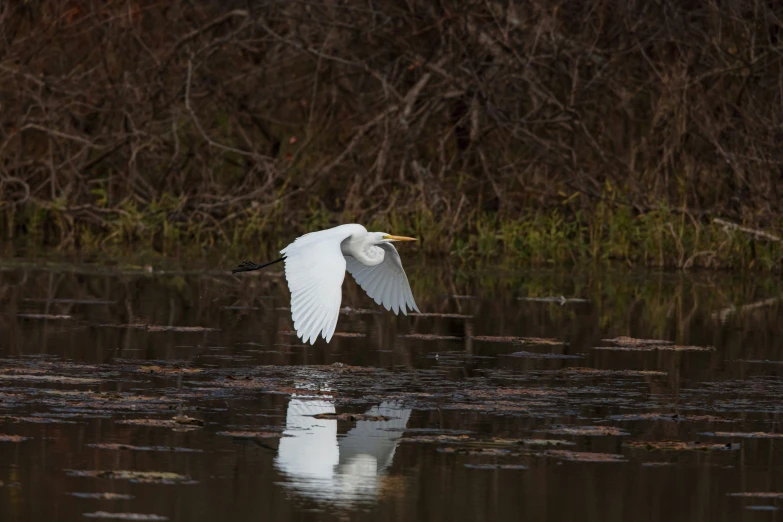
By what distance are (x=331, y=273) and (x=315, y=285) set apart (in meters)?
0.14

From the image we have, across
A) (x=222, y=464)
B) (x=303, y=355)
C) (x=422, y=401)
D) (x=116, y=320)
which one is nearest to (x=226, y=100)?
(x=116, y=320)

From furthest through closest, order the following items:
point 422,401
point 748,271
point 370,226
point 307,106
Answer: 1. point 307,106
2. point 370,226
3. point 748,271
4. point 422,401

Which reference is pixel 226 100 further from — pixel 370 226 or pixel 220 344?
pixel 220 344

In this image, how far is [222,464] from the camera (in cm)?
513

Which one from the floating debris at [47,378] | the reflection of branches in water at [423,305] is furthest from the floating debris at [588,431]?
the floating debris at [47,378]

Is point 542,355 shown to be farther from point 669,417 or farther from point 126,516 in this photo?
point 126,516

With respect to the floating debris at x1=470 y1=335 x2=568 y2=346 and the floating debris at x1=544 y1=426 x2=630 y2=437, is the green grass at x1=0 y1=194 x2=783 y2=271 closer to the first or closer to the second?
the floating debris at x1=470 y1=335 x2=568 y2=346

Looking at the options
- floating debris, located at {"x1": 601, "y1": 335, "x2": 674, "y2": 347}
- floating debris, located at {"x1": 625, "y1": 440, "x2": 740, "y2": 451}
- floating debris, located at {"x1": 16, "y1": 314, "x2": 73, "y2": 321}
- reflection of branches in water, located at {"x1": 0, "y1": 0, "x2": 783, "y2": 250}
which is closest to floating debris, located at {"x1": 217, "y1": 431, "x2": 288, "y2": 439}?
floating debris, located at {"x1": 625, "y1": 440, "x2": 740, "y2": 451}

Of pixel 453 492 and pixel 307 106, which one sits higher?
pixel 307 106

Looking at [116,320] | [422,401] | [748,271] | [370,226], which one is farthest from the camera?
[370,226]

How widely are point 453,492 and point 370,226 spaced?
33.7 feet

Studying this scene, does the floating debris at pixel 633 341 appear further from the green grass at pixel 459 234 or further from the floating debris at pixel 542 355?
the green grass at pixel 459 234

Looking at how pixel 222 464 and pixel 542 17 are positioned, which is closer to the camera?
pixel 222 464

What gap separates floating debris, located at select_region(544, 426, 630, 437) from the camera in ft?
19.5
